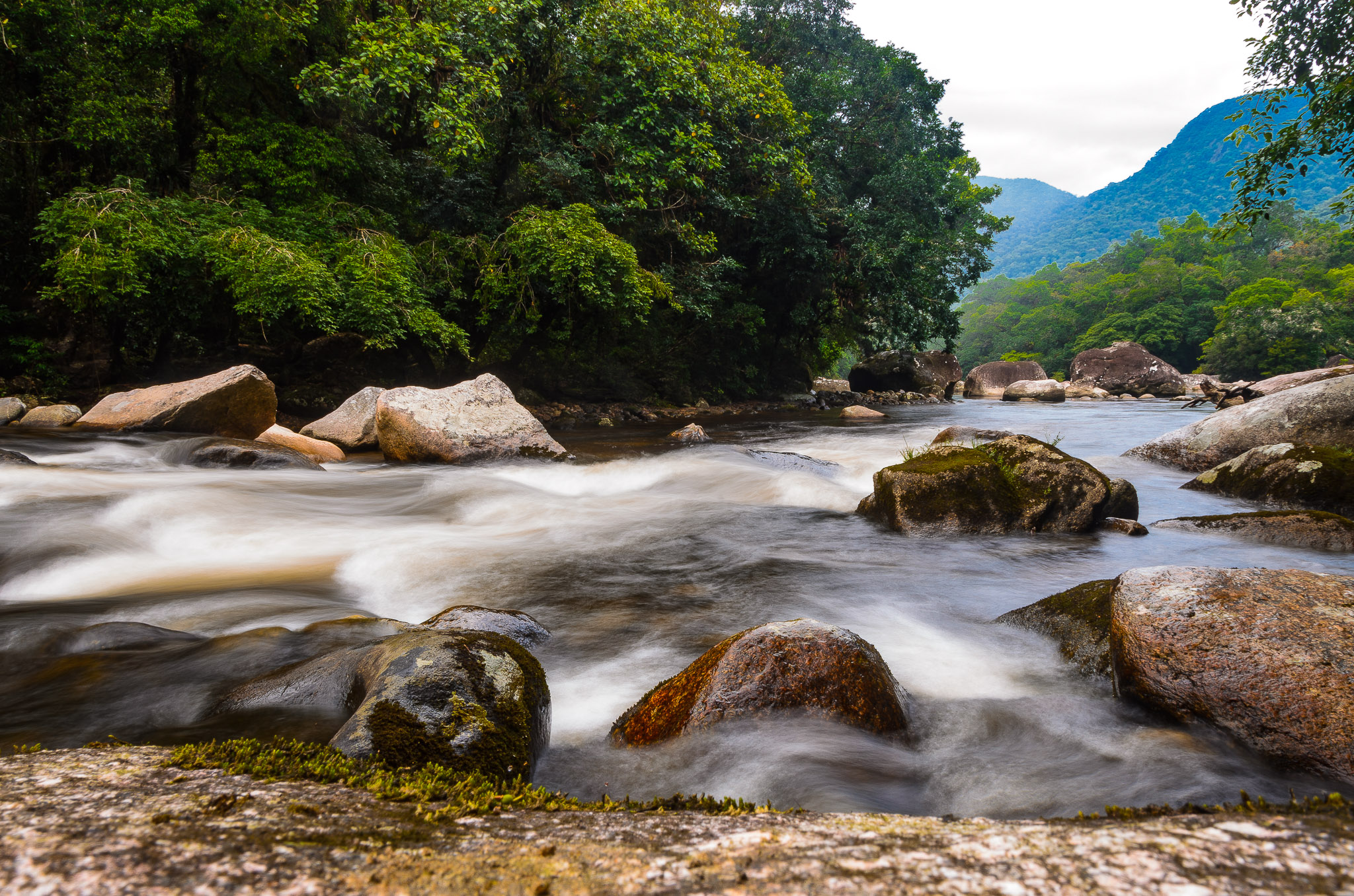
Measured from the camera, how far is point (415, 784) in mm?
1588

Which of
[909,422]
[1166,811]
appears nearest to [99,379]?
[1166,811]

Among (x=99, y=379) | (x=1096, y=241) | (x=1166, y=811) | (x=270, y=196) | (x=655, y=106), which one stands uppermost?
(x=1096, y=241)

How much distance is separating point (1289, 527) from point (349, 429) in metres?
11.3

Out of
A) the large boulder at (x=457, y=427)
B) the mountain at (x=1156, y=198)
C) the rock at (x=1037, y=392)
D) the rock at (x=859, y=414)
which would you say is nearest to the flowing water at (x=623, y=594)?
the large boulder at (x=457, y=427)

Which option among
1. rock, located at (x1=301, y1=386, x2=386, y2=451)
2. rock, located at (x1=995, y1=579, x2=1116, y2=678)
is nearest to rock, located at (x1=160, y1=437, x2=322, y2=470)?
rock, located at (x1=301, y1=386, x2=386, y2=451)

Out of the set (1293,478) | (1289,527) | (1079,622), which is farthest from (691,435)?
(1079,622)

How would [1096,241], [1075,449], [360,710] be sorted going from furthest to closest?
1. [1096,241]
2. [1075,449]
3. [360,710]

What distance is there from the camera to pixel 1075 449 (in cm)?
1197

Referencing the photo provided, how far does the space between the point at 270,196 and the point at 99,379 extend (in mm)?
4584

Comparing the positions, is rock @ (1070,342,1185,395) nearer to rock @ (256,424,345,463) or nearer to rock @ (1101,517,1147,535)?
rock @ (1101,517,1147,535)

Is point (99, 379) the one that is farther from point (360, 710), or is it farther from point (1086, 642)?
point (1086, 642)

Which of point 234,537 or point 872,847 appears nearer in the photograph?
point 872,847

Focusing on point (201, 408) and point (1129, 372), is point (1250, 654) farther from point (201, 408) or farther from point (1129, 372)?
point (1129, 372)

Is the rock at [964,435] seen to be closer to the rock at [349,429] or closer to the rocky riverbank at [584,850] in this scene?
the rocky riverbank at [584,850]
